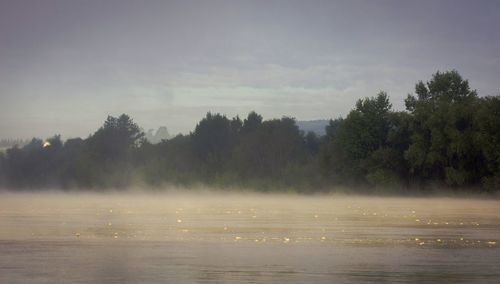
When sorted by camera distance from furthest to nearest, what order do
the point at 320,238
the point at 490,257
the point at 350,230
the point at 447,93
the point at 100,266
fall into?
the point at 447,93, the point at 350,230, the point at 320,238, the point at 490,257, the point at 100,266

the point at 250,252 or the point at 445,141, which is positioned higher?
the point at 445,141

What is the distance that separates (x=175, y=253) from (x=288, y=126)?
131808 millimetres

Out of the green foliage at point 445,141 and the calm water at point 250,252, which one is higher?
the green foliage at point 445,141

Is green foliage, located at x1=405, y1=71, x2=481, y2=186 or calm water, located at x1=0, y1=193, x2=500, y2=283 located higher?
green foliage, located at x1=405, y1=71, x2=481, y2=186

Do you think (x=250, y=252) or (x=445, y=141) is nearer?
(x=250, y=252)

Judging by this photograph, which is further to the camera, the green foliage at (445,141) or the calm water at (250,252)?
the green foliage at (445,141)

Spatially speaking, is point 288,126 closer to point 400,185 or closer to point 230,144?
point 230,144

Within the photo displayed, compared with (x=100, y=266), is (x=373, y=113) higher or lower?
higher

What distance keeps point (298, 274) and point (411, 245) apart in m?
8.04

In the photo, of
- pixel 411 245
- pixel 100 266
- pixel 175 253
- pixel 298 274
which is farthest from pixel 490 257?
pixel 100 266

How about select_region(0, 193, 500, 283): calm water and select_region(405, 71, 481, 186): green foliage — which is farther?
select_region(405, 71, 481, 186): green foliage

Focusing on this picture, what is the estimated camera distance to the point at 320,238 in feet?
97.3

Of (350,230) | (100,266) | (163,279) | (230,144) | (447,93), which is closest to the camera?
(163,279)

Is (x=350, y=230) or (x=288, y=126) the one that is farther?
(x=288, y=126)
